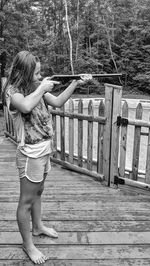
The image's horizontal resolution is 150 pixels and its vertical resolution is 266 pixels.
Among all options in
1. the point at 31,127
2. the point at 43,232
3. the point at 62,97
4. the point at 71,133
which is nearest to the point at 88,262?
the point at 43,232

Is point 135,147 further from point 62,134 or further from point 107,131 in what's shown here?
point 62,134

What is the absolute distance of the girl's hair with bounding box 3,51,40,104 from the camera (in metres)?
1.64

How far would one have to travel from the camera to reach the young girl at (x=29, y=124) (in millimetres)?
1649

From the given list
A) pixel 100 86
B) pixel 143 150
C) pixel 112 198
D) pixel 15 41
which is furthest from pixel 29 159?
pixel 100 86

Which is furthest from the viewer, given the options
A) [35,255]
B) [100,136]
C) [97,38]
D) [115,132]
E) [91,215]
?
[97,38]

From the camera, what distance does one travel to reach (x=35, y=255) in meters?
1.87

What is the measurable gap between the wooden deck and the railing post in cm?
25

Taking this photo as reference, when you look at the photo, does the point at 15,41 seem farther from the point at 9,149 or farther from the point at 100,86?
the point at 100,86

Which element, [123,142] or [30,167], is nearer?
[30,167]

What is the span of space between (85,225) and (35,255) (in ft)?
2.10

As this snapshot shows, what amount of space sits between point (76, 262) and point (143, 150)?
5367 mm

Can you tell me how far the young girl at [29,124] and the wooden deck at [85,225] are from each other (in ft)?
0.63

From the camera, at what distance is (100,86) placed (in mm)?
22312

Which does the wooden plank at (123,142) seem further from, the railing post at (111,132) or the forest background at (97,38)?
the forest background at (97,38)
